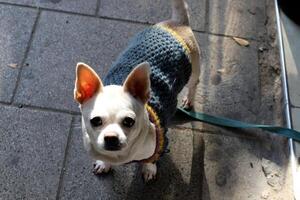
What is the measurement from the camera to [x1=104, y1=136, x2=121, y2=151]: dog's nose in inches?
80.0

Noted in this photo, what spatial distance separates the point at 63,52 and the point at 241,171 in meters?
1.51

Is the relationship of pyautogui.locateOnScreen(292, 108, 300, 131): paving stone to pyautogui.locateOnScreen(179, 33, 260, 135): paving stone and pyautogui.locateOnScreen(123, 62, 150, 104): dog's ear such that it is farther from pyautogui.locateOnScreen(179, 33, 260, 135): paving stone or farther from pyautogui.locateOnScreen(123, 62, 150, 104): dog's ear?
pyautogui.locateOnScreen(123, 62, 150, 104): dog's ear

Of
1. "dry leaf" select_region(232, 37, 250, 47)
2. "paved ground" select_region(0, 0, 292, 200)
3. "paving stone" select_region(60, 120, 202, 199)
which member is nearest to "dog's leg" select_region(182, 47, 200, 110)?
"paved ground" select_region(0, 0, 292, 200)

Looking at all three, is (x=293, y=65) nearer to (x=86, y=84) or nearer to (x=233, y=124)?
(x=233, y=124)

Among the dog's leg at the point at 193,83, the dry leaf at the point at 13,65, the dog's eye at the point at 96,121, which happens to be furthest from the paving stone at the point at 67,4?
the dog's eye at the point at 96,121

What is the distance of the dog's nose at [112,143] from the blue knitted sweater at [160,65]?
0.40m

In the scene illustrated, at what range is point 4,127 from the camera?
2.90 m

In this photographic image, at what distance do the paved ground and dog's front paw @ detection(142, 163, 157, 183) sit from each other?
0.17 ft

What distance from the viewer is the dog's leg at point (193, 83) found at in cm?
267

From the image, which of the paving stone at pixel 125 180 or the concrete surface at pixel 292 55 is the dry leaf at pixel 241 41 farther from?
the paving stone at pixel 125 180

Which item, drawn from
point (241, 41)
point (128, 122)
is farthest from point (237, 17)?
point (128, 122)

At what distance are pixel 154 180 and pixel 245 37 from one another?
56.0 inches

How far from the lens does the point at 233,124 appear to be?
2957 millimetres

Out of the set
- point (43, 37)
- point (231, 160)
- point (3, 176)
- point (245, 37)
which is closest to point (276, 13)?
point (245, 37)
